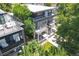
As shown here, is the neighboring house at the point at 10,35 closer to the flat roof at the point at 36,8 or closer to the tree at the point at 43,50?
the tree at the point at 43,50

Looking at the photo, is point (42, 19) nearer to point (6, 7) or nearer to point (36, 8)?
point (36, 8)

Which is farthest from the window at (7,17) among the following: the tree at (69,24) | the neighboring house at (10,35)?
the tree at (69,24)

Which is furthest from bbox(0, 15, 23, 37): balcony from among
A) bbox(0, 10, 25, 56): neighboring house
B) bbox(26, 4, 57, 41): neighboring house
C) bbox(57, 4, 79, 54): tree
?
bbox(57, 4, 79, 54): tree

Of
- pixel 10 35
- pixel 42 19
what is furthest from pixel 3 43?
pixel 42 19

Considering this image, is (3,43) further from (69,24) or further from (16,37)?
(69,24)

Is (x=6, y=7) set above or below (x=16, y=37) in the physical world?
above

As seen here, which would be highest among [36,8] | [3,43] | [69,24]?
[36,8]

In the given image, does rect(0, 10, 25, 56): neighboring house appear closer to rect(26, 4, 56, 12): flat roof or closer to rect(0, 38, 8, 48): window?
rect(0, 38, 8, 48): window
